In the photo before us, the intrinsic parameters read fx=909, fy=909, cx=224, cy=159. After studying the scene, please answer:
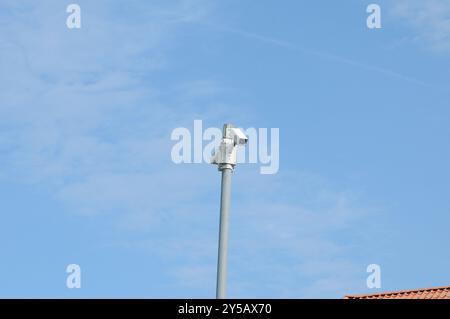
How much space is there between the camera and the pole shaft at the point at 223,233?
1173 centimetres

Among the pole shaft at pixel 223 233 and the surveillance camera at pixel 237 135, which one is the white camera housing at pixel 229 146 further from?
the pole shaft at pixel 223 233

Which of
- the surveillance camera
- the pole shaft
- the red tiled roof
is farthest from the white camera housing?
the red tiled roof

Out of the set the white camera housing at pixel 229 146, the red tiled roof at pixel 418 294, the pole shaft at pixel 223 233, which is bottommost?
the pole shaft at pixel 223 233

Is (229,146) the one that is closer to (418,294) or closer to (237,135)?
(237,135)

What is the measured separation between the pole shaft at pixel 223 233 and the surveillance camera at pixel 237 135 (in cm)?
41

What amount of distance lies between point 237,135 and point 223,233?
4.24 ft

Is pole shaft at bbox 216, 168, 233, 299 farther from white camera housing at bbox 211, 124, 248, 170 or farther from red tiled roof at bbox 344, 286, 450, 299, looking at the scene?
red tiled roof at bbox 344, 286, 450, 299

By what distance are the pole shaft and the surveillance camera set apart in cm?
41

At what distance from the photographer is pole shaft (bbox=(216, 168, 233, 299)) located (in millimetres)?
11727

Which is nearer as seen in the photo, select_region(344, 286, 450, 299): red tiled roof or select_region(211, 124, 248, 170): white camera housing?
select_region(211, 124, 248, 170): white camera housing

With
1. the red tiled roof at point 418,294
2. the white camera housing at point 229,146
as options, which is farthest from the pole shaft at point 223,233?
the red tiled roof at point 418,294

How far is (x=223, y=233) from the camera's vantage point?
11.9 meters
